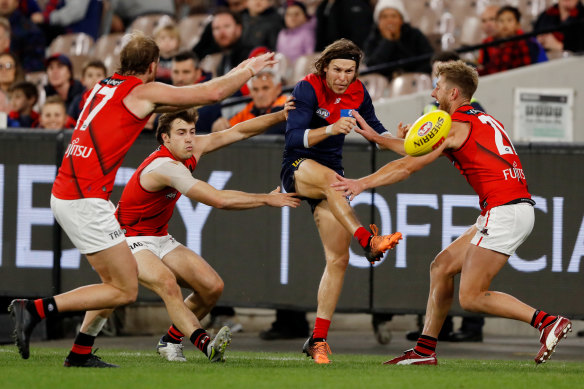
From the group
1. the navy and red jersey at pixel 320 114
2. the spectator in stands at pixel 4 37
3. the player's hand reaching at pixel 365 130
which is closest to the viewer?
the player's hand reaching at pixel 365 130

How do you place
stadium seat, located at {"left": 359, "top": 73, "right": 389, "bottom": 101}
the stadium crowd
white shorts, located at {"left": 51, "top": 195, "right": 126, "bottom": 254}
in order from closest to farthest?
1. white shorts, located at {"left": 51, "top": 195, "right": 126, "bottom": 254}
2. the stadium crowd
3. stadium seat, located at {"left": 359, "top": 73, "right": 389, "bottom": 101}

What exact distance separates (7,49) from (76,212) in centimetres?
878

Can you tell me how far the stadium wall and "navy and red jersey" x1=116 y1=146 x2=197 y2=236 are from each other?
2104mm

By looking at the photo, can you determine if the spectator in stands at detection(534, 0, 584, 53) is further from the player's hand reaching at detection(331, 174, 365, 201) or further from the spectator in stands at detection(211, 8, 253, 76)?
the player's hand reaching at detection(331, 174, 365, 201)

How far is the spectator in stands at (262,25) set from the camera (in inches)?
576

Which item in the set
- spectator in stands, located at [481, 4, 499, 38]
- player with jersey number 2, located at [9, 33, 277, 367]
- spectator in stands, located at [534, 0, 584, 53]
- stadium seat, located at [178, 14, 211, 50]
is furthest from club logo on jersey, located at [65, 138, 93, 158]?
stadium seat, located at [178, 14, 211, 50]

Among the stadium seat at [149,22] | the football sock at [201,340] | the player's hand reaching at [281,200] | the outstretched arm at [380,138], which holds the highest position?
the stadium seat at [149,22]

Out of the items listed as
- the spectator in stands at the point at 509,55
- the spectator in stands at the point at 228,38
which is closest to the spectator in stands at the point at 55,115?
the spectator in stands at the point at 228,38

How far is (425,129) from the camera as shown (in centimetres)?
765

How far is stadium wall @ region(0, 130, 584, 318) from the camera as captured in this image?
33.8 ft

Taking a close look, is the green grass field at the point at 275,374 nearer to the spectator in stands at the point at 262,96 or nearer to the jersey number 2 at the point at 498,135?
the jersey number 2 at the point at 498,135

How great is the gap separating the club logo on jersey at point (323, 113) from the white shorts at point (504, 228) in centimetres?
149

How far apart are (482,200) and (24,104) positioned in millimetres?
6644

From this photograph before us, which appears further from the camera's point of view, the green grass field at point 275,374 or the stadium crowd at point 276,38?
the stadium crowd at point 276,38
